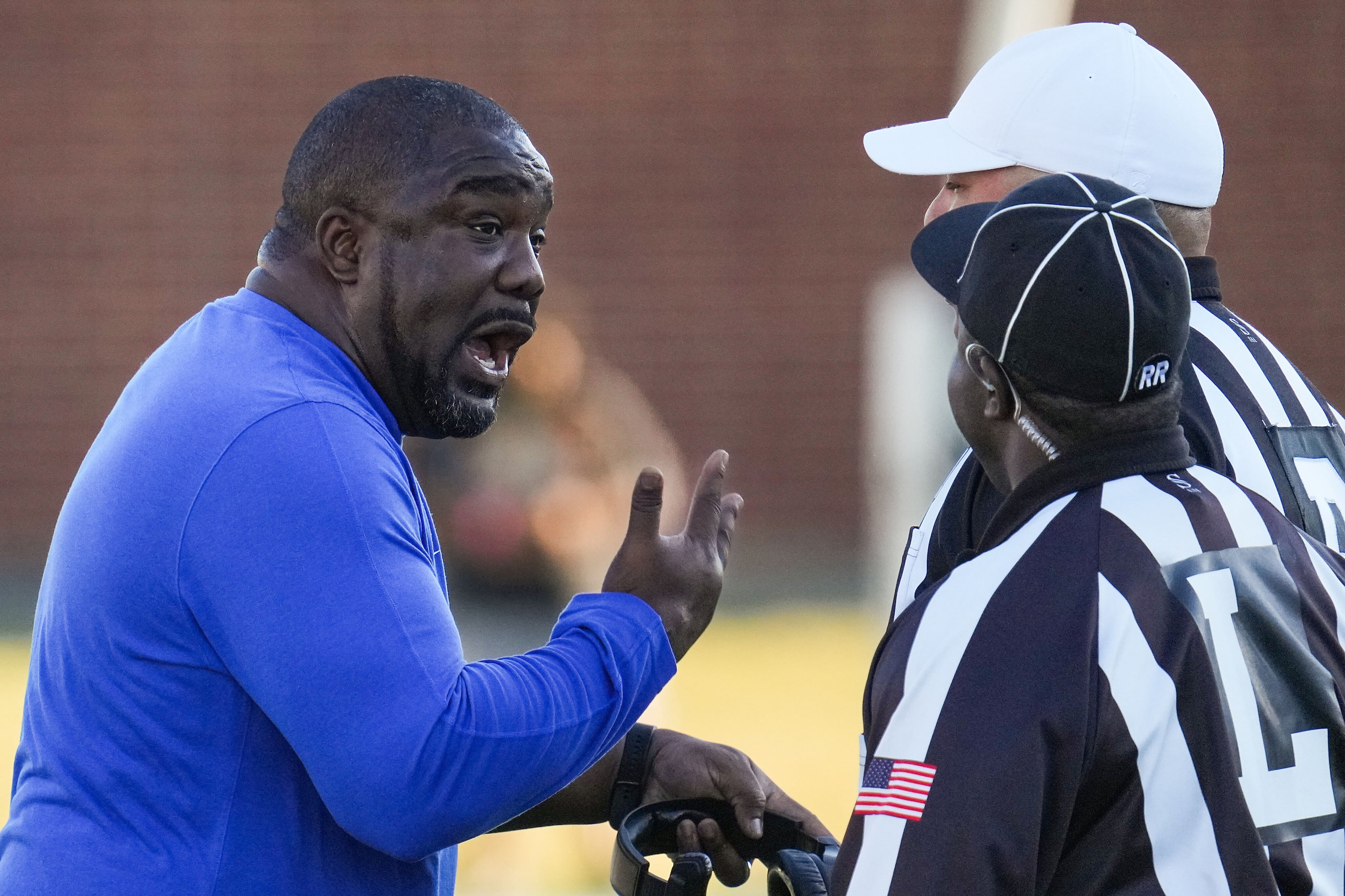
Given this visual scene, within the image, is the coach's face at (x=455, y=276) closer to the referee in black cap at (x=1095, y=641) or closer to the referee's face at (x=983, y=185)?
the referee in black cap at (x=1095, y=641)

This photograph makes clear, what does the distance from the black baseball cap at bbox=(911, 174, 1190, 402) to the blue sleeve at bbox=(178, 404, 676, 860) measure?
0.68m

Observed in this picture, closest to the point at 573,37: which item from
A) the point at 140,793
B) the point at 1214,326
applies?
the point at 1214,326

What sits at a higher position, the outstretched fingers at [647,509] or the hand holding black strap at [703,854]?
the outstretched fingers at [647,509]

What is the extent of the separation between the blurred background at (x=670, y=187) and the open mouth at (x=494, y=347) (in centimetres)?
807

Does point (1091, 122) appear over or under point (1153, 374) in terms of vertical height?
over

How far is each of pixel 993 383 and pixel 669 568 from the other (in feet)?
1.67

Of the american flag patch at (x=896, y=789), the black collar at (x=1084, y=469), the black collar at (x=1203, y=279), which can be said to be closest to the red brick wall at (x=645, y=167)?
the black collar at (x=1203, y=279)

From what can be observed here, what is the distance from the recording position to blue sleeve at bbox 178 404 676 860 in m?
1.70

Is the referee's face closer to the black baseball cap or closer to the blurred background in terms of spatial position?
the black baseball cap

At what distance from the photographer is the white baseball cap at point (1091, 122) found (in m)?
2.52

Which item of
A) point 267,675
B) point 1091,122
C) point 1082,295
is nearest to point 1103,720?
point 1082,295

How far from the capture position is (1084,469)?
5.66ft

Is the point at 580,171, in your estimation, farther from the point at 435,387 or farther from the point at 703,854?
the point at 703,854

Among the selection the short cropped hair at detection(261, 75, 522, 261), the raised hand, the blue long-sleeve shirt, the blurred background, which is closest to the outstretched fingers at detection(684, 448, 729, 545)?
the raised hand
